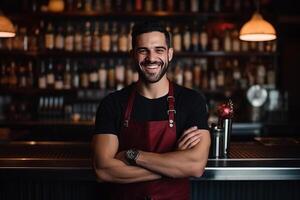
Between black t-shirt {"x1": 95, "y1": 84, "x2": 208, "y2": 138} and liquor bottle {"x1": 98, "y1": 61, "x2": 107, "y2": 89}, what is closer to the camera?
black t-shirt {"x1": 95, "y1": 84, "x2": 208, "y2": 138}

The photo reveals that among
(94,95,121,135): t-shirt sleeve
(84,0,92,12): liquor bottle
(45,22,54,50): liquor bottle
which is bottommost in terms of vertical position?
(94,95,121,135): t-shirt sleeve

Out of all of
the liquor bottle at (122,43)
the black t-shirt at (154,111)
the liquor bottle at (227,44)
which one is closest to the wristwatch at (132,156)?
the black t-shirt at (154,111)

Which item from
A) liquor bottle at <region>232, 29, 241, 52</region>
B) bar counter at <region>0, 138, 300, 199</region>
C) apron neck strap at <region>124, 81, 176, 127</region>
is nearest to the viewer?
apron neck strap at <region>124, 81, 176, 127</region>

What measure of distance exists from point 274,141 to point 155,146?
4.13ft

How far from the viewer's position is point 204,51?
4.43 meters

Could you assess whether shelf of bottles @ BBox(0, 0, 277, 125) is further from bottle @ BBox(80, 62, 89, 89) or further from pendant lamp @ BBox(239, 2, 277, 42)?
pendant lamp @ BBox(239, 2, 277, 42)

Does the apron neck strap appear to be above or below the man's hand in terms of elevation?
above

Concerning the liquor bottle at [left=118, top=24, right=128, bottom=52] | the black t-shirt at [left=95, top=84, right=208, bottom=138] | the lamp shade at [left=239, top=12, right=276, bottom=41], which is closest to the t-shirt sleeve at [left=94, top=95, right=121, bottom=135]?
the black t-shirt at [left=95, top=84, right=208, bottom=138]

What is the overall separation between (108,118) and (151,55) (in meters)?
0.31

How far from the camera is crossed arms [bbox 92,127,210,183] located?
1.69 metres

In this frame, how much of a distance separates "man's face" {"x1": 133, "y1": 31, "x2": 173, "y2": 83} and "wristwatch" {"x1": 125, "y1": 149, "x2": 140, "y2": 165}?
0.95 ft

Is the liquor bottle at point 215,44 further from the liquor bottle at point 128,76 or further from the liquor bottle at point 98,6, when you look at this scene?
the liquor bottle at point 98,6

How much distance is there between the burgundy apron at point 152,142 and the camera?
5.84ft

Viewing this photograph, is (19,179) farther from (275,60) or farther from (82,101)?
(275,60)
